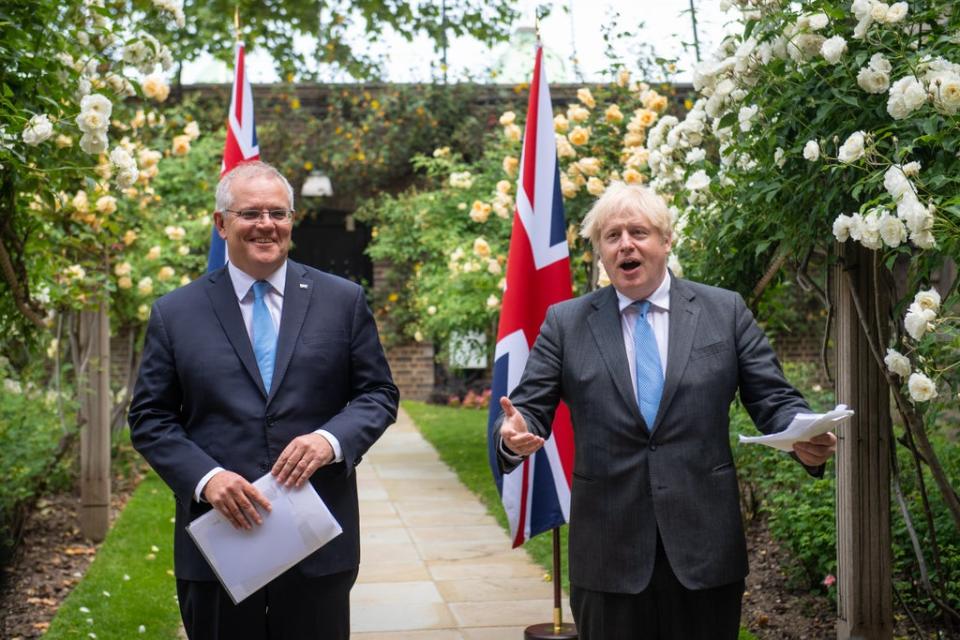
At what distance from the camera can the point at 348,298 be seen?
3049 millimetres

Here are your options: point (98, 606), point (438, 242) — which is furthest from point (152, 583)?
point (438, 242)

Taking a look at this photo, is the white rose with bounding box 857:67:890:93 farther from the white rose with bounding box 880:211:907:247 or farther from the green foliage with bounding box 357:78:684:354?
the green foliage with bounding box 357:78:684:354

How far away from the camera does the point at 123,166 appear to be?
428 cm

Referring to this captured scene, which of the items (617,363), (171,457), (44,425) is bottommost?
(44,425)

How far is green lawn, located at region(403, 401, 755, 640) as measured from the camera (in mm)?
6850

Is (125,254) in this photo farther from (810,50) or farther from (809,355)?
(809,355)

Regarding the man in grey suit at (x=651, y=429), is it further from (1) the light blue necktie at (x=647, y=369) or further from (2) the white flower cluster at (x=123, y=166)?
(2) the white flower cluster at (x=123, y=166)

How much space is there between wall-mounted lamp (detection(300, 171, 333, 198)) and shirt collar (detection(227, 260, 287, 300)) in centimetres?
1175

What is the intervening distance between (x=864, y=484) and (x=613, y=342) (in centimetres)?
175

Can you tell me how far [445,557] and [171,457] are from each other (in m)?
4.06

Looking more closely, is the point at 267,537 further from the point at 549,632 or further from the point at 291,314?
the point at 549,632

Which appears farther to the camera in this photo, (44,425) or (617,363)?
(44,425)

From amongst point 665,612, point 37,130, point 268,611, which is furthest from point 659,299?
point 37,130

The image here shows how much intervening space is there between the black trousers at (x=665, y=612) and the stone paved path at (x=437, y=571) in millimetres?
2361
